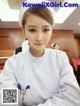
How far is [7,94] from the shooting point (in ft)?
1.93

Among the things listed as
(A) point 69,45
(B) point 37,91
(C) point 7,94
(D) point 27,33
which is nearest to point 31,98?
(B) point 37,91

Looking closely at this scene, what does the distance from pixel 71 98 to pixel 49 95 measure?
0.09 metres

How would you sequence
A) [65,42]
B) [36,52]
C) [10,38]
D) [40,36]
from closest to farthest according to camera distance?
[40,36] < [36,52] < [10,38] < [65,42]

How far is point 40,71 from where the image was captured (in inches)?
29.2

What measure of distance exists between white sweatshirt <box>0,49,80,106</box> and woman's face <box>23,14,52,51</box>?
0.10m

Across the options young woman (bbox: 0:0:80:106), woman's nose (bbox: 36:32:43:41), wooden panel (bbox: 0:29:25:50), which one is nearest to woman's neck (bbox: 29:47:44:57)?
young woman (bbox: 0:0:80:106)

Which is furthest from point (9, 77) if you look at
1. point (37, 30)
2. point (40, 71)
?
point (37, 30)

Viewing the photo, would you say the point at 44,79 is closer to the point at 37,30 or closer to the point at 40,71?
the point at 40,71

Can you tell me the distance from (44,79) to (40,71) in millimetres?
39

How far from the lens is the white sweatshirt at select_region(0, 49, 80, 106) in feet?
2.29

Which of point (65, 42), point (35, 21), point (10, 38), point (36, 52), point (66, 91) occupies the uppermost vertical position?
point (10, 38)

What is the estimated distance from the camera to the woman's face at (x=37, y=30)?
0.67 m

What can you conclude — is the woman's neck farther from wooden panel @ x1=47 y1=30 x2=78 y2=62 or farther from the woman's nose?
wooden panel @ x1=47 y1=30 x2=78 y2=62

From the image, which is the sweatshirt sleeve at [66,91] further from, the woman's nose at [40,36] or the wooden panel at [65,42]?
the wooden panel at [65,42]
